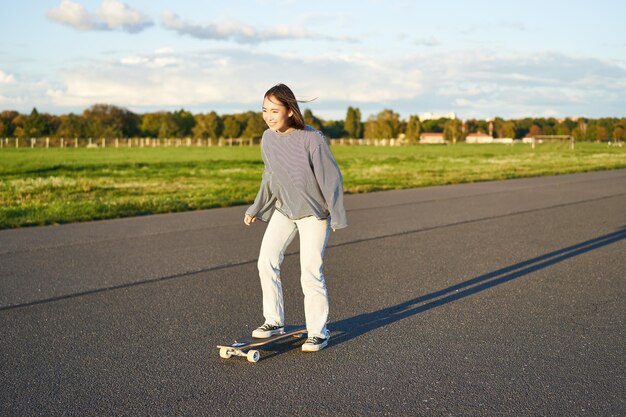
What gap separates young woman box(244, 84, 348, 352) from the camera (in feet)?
15.8

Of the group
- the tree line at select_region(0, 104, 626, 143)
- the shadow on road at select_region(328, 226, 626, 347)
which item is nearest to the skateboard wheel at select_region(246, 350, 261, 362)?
the shadow on road at select_region(328, 226, 626, 347)

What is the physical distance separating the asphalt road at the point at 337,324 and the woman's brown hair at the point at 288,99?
5.08ft

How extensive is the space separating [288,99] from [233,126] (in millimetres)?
123296

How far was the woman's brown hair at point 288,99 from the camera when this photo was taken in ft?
15.5

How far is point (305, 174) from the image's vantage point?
16.0ft

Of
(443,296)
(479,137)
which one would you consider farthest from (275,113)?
(479,137)

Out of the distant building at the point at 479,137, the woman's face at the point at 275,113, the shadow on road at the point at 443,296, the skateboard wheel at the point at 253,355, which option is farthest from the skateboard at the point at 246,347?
the distant building at the point at 479,137

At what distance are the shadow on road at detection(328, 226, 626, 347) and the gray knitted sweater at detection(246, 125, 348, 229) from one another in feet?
3.14

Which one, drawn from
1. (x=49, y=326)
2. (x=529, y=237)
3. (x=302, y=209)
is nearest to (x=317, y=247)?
(x=302, y=209)

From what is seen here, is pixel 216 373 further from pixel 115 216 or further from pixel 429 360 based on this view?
pixel 115 216

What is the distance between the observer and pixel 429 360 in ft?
15.5

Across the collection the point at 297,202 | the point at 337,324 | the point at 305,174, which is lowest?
the point at 337,324

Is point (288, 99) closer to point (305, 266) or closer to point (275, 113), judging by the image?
point (275, 113)

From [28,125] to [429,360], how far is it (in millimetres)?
109910
